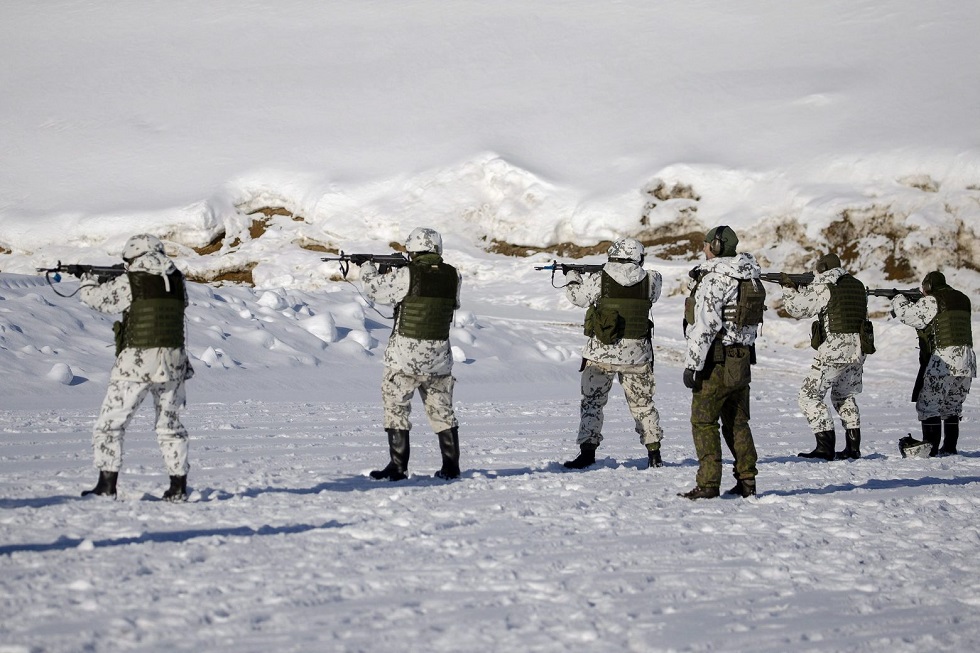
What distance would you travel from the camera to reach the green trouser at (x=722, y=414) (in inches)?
273

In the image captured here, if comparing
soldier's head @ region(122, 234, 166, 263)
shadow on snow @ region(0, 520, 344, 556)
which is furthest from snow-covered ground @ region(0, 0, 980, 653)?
soldier's head @ region(122, 234, 166, 263)

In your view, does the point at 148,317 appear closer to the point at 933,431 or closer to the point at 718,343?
the point at 718,343

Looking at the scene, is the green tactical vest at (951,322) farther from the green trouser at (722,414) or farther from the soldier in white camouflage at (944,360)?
the green trouser at (722,414)

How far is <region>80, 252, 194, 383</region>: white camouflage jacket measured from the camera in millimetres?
6367

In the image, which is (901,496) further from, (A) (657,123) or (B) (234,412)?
(A) (657,123)

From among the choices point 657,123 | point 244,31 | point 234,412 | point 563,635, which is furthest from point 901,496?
point 244,31

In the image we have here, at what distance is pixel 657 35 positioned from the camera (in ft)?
194

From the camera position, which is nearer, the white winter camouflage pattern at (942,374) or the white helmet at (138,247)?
the white helmet at (138,247)

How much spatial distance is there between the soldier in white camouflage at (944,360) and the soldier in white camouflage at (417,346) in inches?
203

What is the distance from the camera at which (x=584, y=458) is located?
8.50 m

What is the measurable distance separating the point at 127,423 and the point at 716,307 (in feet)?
12.9

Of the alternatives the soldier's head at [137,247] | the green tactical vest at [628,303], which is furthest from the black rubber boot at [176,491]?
the green tactical vest at [628,303]

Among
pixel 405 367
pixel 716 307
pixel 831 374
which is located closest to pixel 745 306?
pixel 716 307

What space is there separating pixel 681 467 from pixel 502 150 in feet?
105
